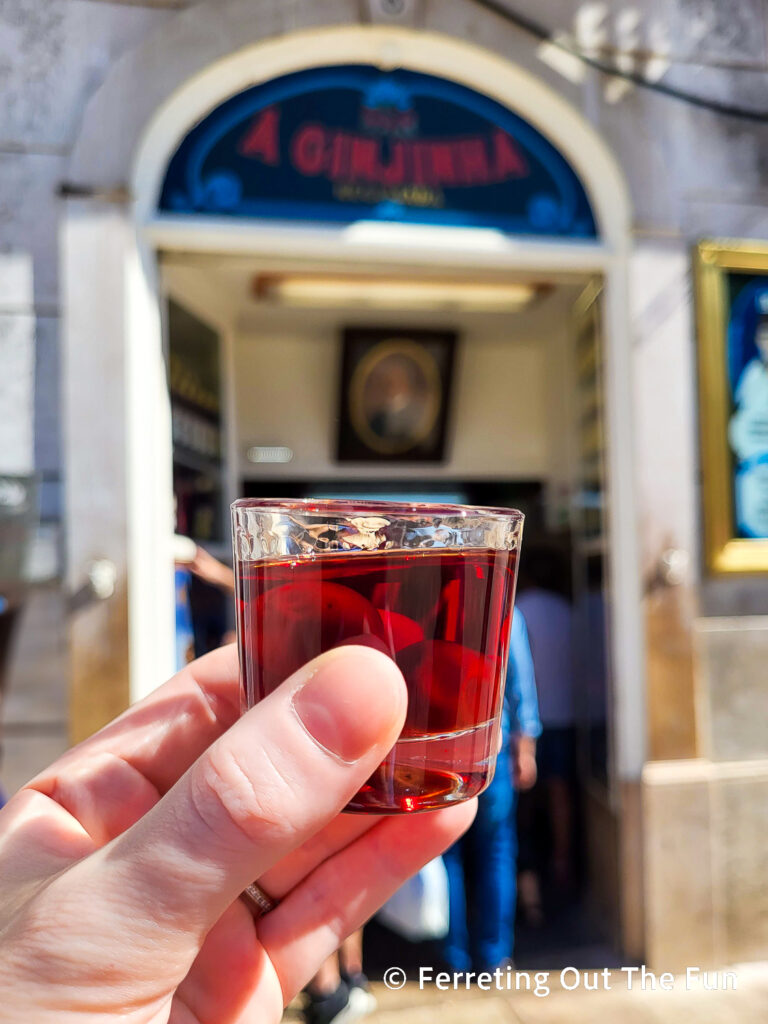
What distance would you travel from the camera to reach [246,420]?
5.37 m

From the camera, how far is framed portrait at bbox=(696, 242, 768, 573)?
3.65 meters

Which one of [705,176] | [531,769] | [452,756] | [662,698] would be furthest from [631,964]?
[705,176]

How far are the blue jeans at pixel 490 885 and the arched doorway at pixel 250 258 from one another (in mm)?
548

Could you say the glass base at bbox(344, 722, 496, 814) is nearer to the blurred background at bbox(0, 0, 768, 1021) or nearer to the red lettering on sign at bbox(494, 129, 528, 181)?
the blurred background at bbox(0, 0, 768, 1021)

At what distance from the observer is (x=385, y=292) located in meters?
4.30

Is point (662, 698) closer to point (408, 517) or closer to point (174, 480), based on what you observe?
point (174, 480)

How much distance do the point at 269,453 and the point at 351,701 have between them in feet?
15.4

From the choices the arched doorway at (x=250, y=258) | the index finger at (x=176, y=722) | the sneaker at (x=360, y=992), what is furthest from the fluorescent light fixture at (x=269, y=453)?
the index finger at (x=176, y=722)

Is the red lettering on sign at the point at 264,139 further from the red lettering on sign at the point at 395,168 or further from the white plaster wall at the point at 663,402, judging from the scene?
the white plaster wall at the point at 663,402

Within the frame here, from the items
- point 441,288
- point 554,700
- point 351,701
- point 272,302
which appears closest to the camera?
point 351,701

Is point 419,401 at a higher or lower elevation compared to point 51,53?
lower

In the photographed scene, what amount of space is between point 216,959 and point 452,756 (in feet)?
1.71

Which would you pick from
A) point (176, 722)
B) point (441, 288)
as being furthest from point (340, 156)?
point (176, 722)

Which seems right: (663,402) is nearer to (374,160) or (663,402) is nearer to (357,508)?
(374,160)
